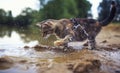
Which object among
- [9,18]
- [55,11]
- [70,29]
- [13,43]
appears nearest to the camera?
[70,29]

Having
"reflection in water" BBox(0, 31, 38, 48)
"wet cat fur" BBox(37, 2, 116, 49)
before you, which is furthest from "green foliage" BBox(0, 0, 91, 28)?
"wet cat fur" BBox(37, 2, 116, 49)

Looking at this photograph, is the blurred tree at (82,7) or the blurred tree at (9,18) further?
the blurred tree at (9,18)

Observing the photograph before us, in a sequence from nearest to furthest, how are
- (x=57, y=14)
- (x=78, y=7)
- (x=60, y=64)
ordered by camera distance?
(x=60, y=64)
(x=78, y=7)
(x=57, y=14)

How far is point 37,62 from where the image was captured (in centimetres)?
349

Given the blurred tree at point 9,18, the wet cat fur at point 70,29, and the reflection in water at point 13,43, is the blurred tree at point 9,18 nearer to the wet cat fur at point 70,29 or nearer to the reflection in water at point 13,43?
the reflection in water at point 13,43

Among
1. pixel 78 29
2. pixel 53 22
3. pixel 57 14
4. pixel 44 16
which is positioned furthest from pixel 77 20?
pixel 44 16

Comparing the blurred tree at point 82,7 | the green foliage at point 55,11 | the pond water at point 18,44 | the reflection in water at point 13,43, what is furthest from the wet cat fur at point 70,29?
the blurred tree at point 82,7

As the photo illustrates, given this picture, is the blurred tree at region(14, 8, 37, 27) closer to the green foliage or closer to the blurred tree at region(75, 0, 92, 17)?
the green foliage

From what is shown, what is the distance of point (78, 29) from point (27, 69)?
241 cm

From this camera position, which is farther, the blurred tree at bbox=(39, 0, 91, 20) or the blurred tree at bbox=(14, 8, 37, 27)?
the blurred tree at bbox=(14, 8, 37, 27)

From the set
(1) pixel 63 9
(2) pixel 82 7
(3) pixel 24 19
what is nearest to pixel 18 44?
(2) pixel 82 7

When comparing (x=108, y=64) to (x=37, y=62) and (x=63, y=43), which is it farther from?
(x=63, y=43)

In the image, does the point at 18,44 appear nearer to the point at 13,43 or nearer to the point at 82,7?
the point at 13,43

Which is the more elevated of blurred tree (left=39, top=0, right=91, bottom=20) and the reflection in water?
blurred tree (left=39, top=0, right=91, bottom=20)
